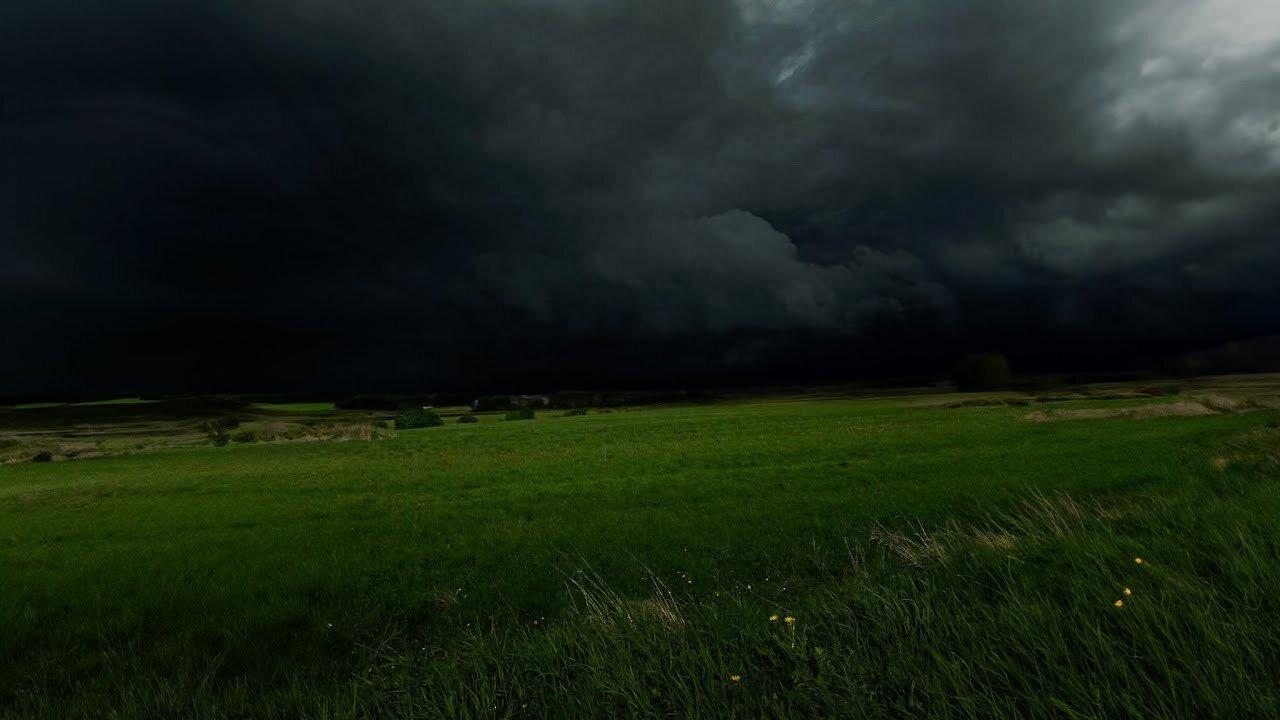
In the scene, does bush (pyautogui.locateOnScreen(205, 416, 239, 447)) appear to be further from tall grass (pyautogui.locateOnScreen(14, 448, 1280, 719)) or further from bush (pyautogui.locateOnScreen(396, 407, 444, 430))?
tall grass (pyautogui.locateOnScreen(14, 448, 1280, 719))

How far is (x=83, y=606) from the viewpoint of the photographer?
11.4m

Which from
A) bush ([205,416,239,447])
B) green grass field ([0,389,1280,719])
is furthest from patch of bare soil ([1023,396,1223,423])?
bush ([205,416,239,447])

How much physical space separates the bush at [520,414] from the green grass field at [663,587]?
61423 millimetres

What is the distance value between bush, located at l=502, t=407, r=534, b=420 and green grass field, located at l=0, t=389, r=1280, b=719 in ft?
202

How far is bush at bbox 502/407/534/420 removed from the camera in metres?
94.8

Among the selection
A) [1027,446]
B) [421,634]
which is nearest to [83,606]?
[421,634]

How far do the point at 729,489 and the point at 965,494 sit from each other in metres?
8.43

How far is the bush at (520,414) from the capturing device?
94.8m

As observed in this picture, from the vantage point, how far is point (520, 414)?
10044 centimetres

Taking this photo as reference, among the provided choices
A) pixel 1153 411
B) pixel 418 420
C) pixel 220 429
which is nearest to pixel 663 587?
pixel 1153 411

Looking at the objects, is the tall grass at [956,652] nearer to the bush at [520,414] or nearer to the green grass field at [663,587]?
the green grass field at [663,587]

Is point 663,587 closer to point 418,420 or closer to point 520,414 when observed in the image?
point 418,420

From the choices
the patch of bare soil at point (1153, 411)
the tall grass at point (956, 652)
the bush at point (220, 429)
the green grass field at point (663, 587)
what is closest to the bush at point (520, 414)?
the bush at point (220, 429)

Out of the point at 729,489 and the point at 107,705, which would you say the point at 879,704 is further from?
the point at 729,489
